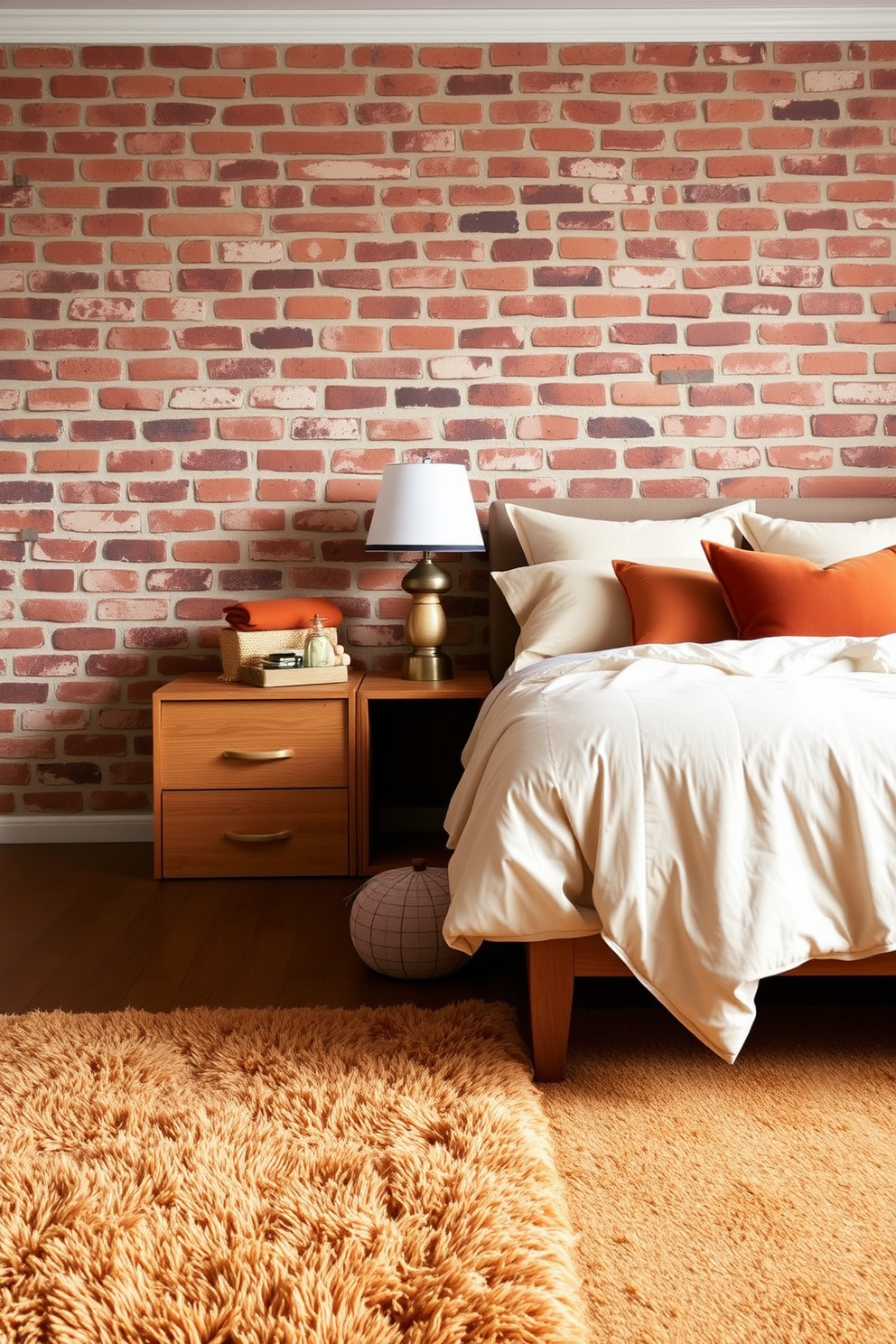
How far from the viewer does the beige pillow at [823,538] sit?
117 inches

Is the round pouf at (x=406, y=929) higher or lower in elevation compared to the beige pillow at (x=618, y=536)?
lower

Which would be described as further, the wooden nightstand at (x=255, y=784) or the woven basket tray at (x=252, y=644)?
the woven basket tray at (x=252, y=644)

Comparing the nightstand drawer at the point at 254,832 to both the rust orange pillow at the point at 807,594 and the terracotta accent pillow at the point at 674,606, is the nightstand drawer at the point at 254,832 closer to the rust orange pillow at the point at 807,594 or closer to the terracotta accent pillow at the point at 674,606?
the terracotta accent pillow at the point at 674,606

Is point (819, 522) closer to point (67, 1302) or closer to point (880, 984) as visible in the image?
point (880, 984)

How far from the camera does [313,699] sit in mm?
2930

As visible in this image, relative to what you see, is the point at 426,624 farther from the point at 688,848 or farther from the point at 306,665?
the point at 688,848

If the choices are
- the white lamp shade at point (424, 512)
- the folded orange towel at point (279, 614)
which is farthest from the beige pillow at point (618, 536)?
the folded orange towel at point (279, 614)

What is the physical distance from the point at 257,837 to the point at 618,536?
1359mm

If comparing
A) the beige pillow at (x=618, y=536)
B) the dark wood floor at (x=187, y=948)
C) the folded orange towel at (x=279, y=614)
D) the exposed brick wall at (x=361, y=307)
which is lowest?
the dark wood floor at (x=187, y=948)

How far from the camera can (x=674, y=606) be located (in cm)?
273

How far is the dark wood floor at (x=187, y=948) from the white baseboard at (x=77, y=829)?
26 centimetres

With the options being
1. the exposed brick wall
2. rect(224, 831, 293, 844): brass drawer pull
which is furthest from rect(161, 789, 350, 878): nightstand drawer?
the exposed brick wall

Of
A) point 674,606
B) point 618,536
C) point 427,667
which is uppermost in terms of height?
point 618,536

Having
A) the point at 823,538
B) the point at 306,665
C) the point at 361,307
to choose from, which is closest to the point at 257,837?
the point at 306,665
